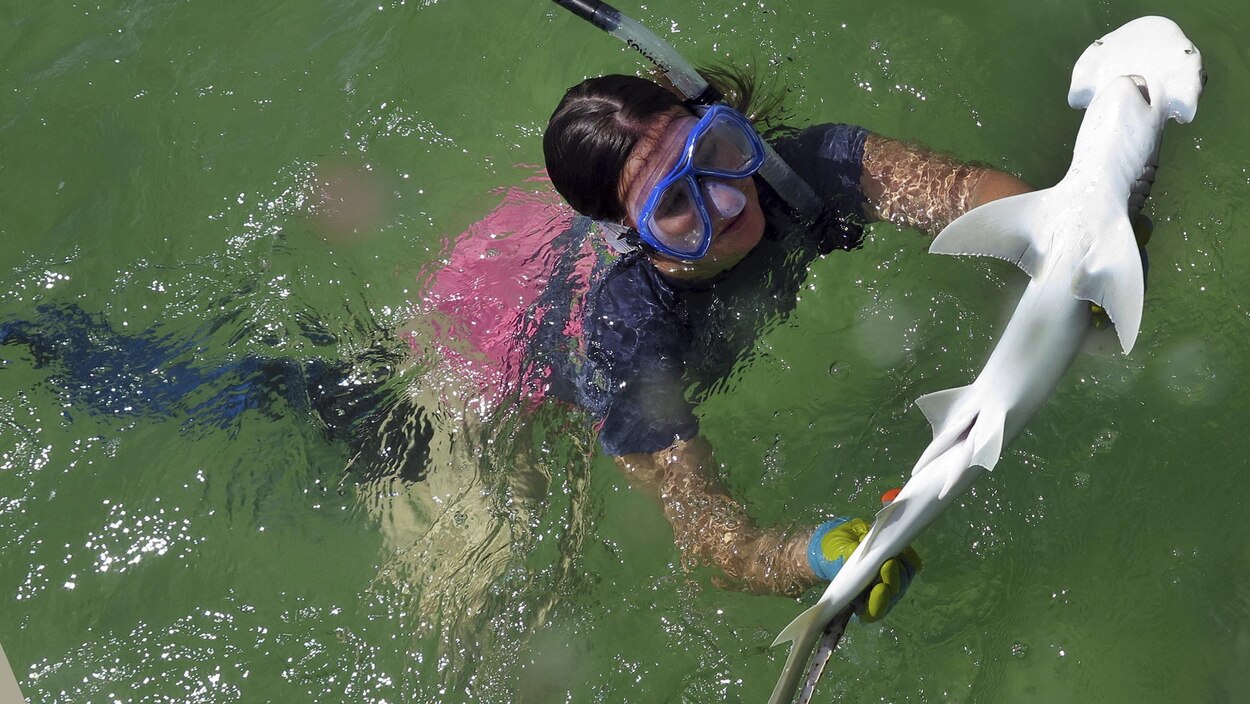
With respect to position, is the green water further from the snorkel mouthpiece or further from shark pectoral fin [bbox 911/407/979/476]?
shark pectoral fin [bbox 911/407/979/476]

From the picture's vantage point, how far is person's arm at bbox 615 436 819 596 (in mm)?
2666

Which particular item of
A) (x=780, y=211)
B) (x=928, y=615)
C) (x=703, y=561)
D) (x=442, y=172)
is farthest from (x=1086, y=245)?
(x=442, y=172)

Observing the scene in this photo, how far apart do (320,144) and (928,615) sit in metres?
3.16

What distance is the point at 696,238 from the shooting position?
97.6 inches

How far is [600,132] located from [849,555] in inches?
47.4

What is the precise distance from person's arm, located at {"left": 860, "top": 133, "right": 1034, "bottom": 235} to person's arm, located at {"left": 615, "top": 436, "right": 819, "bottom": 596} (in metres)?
0.90

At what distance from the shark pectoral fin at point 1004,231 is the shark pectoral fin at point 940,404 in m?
0.33

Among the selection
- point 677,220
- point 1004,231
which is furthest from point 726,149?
point 1004,231

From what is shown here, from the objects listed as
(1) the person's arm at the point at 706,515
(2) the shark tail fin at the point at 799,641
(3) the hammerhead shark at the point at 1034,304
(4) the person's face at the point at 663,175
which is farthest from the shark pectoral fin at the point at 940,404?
(4) the person's face at the point at 663,175

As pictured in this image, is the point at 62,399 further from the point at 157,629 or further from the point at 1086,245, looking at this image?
the point at 1086,245

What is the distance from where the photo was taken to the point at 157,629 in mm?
3520

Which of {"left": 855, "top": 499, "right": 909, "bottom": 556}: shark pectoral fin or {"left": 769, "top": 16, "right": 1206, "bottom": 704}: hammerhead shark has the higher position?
{"left": 769, "top": 16, "right": 1206, "bottom": 704}: hammerhead shark

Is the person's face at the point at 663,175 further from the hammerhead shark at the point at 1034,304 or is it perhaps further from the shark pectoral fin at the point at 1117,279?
the shark pectoral fin at the point at 1117,279

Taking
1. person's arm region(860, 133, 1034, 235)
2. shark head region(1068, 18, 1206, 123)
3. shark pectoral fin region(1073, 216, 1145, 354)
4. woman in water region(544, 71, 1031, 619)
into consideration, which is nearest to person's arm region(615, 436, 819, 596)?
woman in water region(544, 71, 1031, 619)
